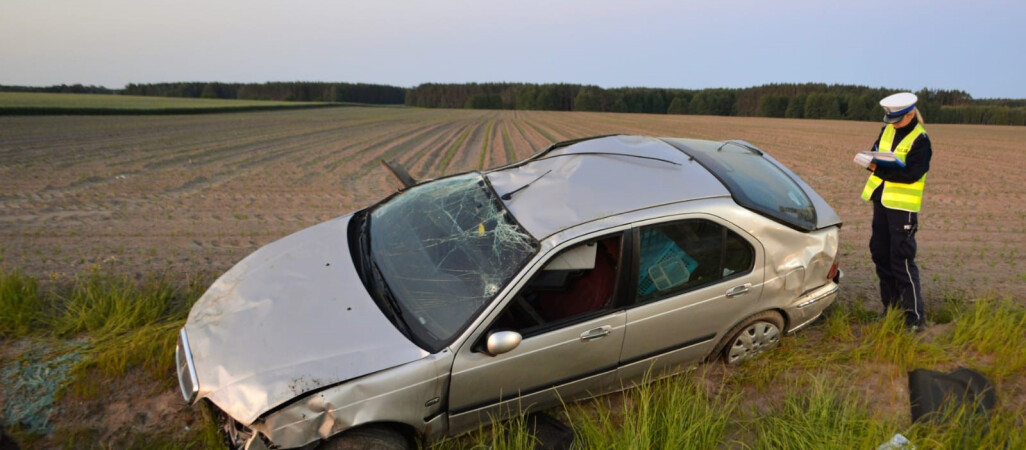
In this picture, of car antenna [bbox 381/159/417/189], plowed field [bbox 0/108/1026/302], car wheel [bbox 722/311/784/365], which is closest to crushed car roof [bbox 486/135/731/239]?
car antenna [bbox 381/159/417/189]

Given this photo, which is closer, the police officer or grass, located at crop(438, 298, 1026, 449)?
grass, located at crop(438, 298, 1026, 449)

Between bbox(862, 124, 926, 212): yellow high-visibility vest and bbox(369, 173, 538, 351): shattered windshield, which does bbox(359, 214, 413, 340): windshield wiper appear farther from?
bbox(862, 124, 926, 212): yellow high-visibility vest

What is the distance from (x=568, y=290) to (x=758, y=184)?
68.1 inches

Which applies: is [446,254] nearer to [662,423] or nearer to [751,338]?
[662,423]

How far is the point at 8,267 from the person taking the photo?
5.62m

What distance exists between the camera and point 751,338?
4004 mm

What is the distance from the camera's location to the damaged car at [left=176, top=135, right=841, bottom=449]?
2771 mm

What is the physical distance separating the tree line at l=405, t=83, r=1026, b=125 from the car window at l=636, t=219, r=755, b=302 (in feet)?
243

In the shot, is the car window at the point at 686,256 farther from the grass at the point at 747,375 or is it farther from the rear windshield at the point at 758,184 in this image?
the grass at the point at 747,375

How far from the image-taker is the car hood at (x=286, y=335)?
2688 mm

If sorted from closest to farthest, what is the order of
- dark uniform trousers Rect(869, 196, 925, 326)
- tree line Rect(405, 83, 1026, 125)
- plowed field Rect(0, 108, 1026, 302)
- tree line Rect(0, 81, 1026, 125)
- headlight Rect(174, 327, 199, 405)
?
headlight Rect(174, 327, 199, 405)
dark uniform trousers Rect(869, 196, 925, 326)
plowed field Rect(0, 108, 1026, 302)
tree line Rect(405, 83, 1026, 125)
tree line Rect(0, 81, 1026, 125)

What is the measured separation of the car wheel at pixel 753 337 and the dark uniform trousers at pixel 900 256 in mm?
1319

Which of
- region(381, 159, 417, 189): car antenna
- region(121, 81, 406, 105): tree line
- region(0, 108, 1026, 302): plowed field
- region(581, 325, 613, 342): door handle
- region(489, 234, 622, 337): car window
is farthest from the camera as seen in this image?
region(121, 81, 406, 105): tree line

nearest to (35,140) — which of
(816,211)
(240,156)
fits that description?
(240,156)
